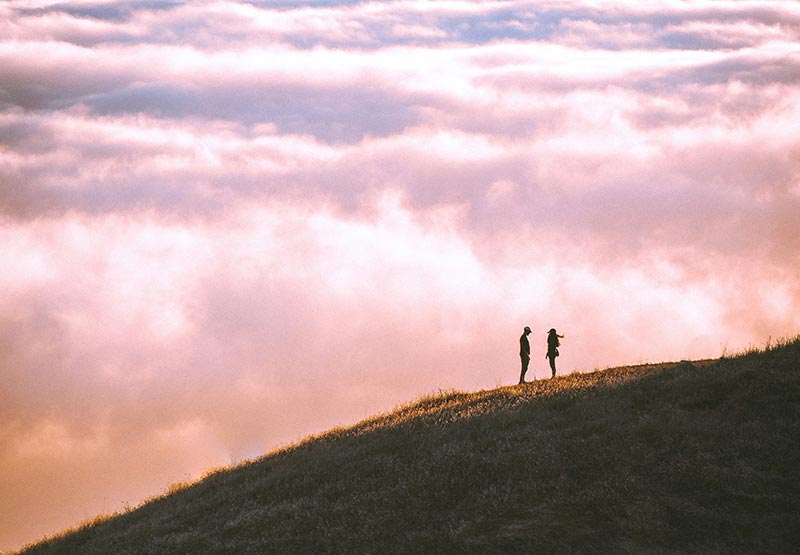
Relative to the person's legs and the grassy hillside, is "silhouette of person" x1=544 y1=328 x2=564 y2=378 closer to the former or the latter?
the person's legs

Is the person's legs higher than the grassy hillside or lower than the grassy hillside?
higher

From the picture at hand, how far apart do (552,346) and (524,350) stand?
1275 millimetres

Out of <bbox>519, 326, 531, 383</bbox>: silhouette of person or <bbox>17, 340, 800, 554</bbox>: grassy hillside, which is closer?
<bbox>17, 340, 800, 554</bbox>: grassy hillside

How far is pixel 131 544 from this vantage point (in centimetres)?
1936

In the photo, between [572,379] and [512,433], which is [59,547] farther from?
[572,379]

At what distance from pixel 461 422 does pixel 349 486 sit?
199 inches

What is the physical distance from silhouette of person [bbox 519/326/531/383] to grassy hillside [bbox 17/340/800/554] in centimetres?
353

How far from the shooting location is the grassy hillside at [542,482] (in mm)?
13969

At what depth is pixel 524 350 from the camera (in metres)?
29.1

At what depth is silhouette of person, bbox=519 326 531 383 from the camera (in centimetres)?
2903

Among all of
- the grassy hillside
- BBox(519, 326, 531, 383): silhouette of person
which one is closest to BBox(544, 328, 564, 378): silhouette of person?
BBox(519, 326, 531, 383): silhouette of person

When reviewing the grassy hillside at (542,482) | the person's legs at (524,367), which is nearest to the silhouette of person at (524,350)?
the person's legs at (524,367)

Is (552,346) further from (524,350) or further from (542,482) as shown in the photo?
(542,482)

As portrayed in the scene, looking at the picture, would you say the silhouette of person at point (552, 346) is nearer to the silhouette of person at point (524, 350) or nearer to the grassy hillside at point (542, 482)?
the silhouette of person at point (524, 350)
